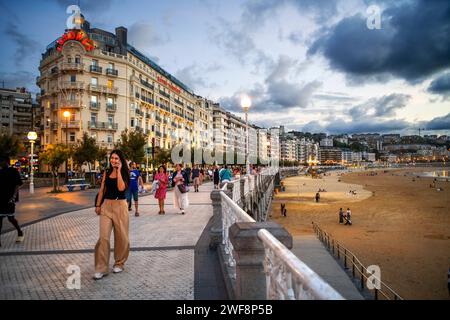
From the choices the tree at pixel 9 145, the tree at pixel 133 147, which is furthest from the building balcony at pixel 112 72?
the tree at pixel 9 145

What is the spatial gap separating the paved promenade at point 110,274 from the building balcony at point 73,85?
3961cm

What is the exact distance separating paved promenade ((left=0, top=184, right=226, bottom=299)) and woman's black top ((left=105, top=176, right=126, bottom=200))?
1.22 meters

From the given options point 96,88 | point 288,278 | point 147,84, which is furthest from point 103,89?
point 288,278

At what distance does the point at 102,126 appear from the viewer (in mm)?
45594

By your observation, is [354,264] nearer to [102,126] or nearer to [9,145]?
[9,145]

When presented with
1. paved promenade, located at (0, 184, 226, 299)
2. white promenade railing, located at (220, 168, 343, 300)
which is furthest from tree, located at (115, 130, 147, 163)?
white promenade railing, located at (220, 168, 343, 300)

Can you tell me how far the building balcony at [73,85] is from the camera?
43.9m

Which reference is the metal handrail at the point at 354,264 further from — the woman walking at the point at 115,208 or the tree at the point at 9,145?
the tree at the point at 9,145

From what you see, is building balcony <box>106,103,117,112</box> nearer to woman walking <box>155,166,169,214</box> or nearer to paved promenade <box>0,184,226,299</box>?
woman walking <box>155,166,169,214</box>

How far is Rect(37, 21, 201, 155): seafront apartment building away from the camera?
44.3 meters
